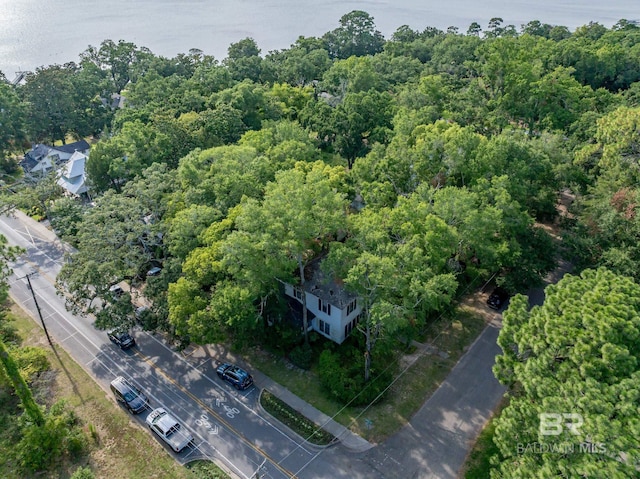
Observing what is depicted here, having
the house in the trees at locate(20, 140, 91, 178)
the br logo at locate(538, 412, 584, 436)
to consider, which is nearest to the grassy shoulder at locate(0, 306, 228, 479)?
the br logo at locate(538, 412, 584, 436)

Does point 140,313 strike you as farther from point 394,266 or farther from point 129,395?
point 394,266

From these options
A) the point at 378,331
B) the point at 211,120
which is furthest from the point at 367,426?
the point at 211,120

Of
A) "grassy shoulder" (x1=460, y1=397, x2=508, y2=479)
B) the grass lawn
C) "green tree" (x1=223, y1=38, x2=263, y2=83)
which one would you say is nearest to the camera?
"grassy shoulder" (x1=460, y1=397, x2=508, y2=479)

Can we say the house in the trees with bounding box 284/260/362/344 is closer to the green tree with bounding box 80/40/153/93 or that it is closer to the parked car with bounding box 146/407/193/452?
the parked car with bounding box 146/407/193/452

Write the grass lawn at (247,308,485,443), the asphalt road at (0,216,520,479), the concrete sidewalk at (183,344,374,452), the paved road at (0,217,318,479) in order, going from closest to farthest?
1. the asphalt road at (0,216,520,479)
2. the paved road at (0,217,318,479)
3. the concrete sidewalk at (183,344,374,452)
4. the grass lawn at (247,308,485,443)

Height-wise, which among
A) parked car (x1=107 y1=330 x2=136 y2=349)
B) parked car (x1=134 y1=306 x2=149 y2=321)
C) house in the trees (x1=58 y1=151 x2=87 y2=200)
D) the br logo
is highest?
house in the trees (x1=58 y1=151 x2=87 y2=200)

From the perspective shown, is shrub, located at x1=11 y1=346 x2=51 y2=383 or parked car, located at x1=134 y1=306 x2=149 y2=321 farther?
parked car, located at x1=134 y1=306 x2=149 y2=321

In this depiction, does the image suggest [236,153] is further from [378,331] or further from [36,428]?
[36,428]

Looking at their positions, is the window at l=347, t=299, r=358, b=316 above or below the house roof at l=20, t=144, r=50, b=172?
below
